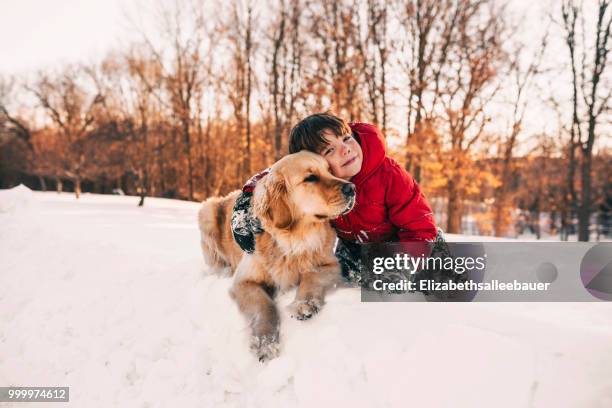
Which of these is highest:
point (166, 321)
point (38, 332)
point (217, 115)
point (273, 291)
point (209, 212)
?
point (217, 115)

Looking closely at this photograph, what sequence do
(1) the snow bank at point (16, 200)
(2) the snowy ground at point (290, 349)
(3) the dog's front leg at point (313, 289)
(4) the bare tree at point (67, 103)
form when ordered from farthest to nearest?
(4) the bare tree at point (67, 103)
(1) the snow bank at point (16, 200)
(3) the dog's front leg at point (313, 289)
(2) the snowy ground at point (290, 349)

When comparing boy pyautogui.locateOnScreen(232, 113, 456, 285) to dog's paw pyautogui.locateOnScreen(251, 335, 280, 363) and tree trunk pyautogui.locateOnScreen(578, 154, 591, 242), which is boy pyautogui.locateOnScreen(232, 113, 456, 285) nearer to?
dog's paw pyautogui.locateOnScreen(251, 335, 280, 363)

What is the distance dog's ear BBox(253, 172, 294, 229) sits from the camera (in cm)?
233

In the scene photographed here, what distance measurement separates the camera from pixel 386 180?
232cm

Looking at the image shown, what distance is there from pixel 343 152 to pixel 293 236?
2.15ft

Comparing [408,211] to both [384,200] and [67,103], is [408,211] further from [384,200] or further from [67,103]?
[67,103]

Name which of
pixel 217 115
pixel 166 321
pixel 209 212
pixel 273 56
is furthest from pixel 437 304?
pixel 217 115

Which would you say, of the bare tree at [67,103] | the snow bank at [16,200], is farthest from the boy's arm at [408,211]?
the bare tree at [67,103]

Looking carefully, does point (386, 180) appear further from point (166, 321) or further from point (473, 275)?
point (166, 321)

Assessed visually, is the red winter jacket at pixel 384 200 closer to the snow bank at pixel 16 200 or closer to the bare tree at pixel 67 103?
the snow bank at pixel 16 200

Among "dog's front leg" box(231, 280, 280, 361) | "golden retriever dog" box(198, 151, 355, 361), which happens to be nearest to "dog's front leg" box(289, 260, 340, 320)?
"golden retriever dog" box(198, 151, 355, 361)

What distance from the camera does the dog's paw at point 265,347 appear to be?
188cm

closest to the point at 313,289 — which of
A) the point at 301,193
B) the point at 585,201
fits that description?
the point at 301,193

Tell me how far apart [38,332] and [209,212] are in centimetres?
178
